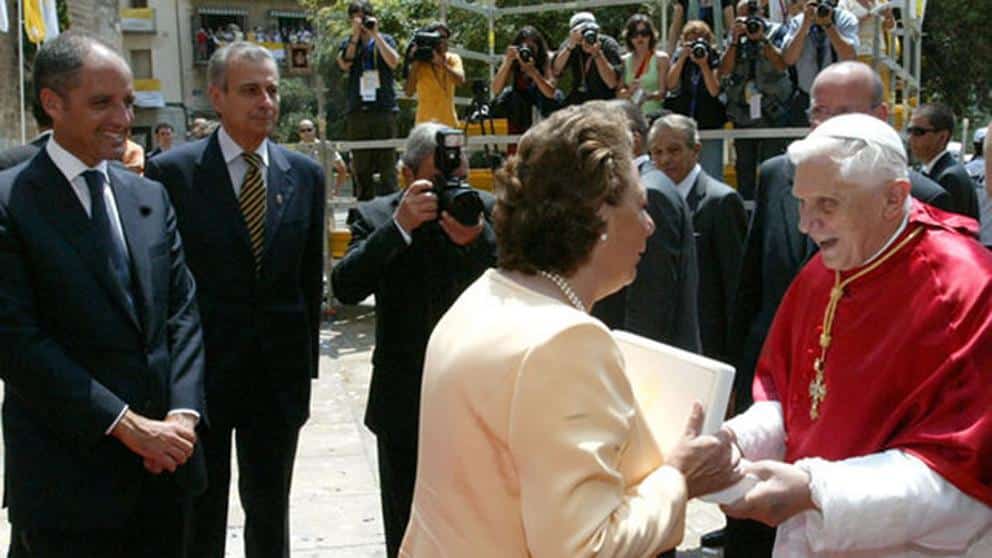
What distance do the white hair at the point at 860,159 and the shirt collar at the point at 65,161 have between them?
6.75 ft

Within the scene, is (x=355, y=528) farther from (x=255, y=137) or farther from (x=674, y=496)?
(x=674, y=496)

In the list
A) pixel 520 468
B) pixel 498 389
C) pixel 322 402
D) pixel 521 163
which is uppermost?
pixel 521 163

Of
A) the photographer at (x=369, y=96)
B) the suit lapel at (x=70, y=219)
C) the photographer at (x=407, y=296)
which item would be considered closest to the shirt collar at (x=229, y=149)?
the photographer at (x=407, y=296)

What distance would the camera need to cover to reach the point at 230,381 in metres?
3.87

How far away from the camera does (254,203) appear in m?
3.92

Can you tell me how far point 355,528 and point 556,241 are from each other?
377 cm

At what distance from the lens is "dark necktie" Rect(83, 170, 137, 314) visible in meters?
3.03

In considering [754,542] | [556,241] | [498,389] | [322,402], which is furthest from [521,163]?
[322,402]

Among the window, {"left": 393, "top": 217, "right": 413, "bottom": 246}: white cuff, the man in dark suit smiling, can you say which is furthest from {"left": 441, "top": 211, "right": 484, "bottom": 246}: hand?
the window

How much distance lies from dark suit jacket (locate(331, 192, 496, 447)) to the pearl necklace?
1839mm

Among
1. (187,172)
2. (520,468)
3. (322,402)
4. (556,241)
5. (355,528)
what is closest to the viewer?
(520,468)

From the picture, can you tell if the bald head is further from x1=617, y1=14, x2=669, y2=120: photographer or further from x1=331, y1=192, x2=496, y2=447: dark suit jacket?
x1=617, y1=14, x2=669, y2=120: photographer

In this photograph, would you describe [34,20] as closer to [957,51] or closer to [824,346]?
[824,346]

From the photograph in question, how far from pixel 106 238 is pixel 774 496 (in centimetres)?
198
